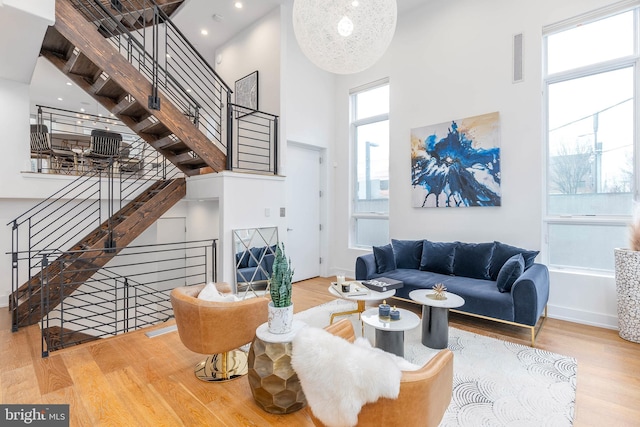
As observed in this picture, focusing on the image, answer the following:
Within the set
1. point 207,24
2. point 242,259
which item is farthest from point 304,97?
point 242,259

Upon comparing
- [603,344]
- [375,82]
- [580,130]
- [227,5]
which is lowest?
[603,344]

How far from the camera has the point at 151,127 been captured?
422 cm

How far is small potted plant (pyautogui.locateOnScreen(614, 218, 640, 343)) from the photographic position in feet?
10.4

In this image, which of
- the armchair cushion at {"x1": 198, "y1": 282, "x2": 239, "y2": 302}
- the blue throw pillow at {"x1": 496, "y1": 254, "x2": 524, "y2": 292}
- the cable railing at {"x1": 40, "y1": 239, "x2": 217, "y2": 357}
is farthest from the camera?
the cable railing at {"x1": 40, "y1": 239, "x2": 217, "y2": 357}

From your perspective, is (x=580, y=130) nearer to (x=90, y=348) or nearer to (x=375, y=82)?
(x=375, y=82)

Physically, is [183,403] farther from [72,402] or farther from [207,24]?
[207,24]

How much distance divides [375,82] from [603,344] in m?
4.94

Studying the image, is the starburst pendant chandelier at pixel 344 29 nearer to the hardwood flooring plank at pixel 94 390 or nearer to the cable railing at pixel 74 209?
the hardwood flooring plank at pixel 94 390

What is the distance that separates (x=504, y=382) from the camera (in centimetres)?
249

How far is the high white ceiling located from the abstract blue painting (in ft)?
7.33

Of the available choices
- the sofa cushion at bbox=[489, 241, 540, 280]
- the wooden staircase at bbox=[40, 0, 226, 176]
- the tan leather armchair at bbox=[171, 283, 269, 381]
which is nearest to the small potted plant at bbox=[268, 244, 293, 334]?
the tan leather armchair at bbox=[171, 283, 269, 381]

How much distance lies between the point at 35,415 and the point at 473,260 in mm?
4600

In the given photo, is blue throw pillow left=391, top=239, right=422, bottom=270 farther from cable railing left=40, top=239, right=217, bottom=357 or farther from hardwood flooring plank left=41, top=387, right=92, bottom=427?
hardwood flooring plank left=41, top=387, right=92, bottom=427

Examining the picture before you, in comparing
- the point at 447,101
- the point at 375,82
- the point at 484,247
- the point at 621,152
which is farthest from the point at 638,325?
the point at 375,82
